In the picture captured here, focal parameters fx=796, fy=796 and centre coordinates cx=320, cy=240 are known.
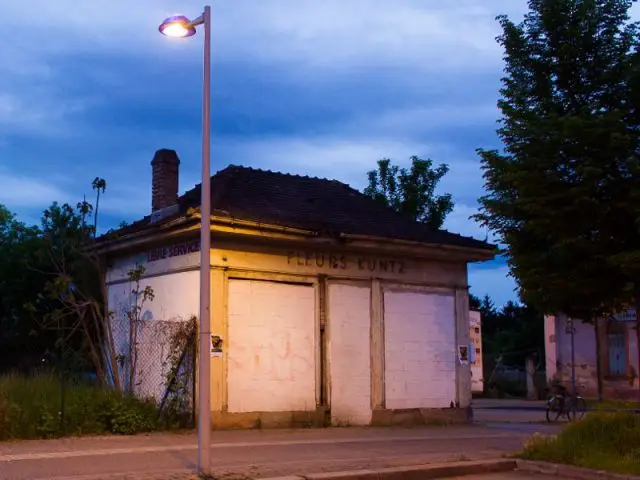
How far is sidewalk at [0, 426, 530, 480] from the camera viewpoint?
1005cm

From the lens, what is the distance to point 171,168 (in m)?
18.2

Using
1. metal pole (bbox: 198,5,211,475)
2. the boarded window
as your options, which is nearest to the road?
metal pole (bbox: 198,5,211,475)

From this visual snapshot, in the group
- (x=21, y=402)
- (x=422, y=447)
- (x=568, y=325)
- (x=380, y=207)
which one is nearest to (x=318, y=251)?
(x=380, y=207)

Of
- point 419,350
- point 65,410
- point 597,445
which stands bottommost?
point 597,445

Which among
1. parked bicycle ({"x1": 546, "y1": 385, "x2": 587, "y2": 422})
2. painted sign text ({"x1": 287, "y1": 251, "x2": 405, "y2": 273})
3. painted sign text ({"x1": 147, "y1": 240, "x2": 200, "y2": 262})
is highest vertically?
painted sign text ({"x1": 147, "y1": 240, "x2": 200, "y2": 262})

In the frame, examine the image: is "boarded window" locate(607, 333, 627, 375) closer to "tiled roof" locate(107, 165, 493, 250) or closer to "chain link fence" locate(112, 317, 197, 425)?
"tiled roof" locate(107, 165, 493, 250)

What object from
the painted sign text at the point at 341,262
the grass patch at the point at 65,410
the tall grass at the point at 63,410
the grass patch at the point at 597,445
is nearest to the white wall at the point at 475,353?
the painted sign text at the point at 341,262

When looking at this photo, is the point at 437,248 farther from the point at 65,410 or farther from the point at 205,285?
the point at 205,285

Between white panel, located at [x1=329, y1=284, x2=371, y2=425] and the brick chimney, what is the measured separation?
14.1 feet

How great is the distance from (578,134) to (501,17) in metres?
3.05

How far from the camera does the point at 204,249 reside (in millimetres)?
10070

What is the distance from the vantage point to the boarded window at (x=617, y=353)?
1373 inches

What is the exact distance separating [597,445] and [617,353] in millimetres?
25642

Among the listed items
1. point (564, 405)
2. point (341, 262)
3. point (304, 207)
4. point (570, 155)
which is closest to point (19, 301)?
point (304, 207)
